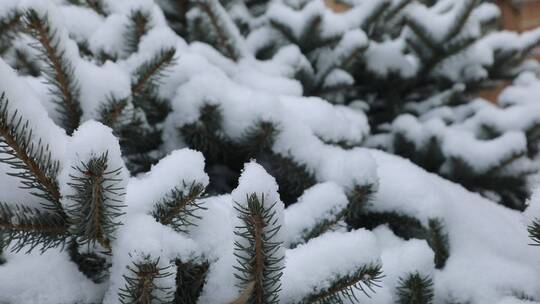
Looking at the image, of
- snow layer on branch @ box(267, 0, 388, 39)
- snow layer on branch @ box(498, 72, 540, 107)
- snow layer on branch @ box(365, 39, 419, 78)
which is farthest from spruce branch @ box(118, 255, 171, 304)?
snow layer on branch @ box(498, 72, 540, 107)

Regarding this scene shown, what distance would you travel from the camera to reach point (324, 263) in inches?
33.3

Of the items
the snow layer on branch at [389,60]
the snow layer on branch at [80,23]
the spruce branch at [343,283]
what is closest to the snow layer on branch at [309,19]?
the snow layer on branch at [389,60]

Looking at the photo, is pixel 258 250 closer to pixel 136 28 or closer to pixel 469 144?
pixel 136 28

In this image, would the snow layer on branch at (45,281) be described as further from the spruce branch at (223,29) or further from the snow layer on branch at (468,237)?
the spruce branch at (223,29)

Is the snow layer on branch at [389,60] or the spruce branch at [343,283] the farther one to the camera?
the snow layer on branch at [389,60]

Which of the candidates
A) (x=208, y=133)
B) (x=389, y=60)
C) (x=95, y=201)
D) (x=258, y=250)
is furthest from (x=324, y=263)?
(x=389, y=60)

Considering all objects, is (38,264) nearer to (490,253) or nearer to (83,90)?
(83,90)

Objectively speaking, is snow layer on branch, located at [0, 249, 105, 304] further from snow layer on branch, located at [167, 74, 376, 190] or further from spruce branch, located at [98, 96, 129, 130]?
snow layer on branch, located at [167, 74, 376, 190]

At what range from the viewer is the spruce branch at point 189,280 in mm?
836

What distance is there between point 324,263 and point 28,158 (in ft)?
1.77

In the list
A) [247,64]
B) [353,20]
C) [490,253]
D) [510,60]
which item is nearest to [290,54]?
[247,64]

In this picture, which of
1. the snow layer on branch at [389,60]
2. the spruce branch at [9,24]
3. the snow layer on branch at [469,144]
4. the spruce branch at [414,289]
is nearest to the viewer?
the spruce branch at [414,289]

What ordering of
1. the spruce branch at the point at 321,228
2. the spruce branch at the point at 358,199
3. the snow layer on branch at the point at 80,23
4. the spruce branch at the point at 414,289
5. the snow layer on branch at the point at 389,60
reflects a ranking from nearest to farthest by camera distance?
the spruce branch at the point at 414,289
the spruce branch at the point at 321,228
the spruce branch at the point at 358,199
the snow layer on branch at the point at 80,23
the snow layer on branch at the point at 389,60

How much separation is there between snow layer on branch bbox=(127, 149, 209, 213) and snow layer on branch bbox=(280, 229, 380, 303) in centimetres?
25
